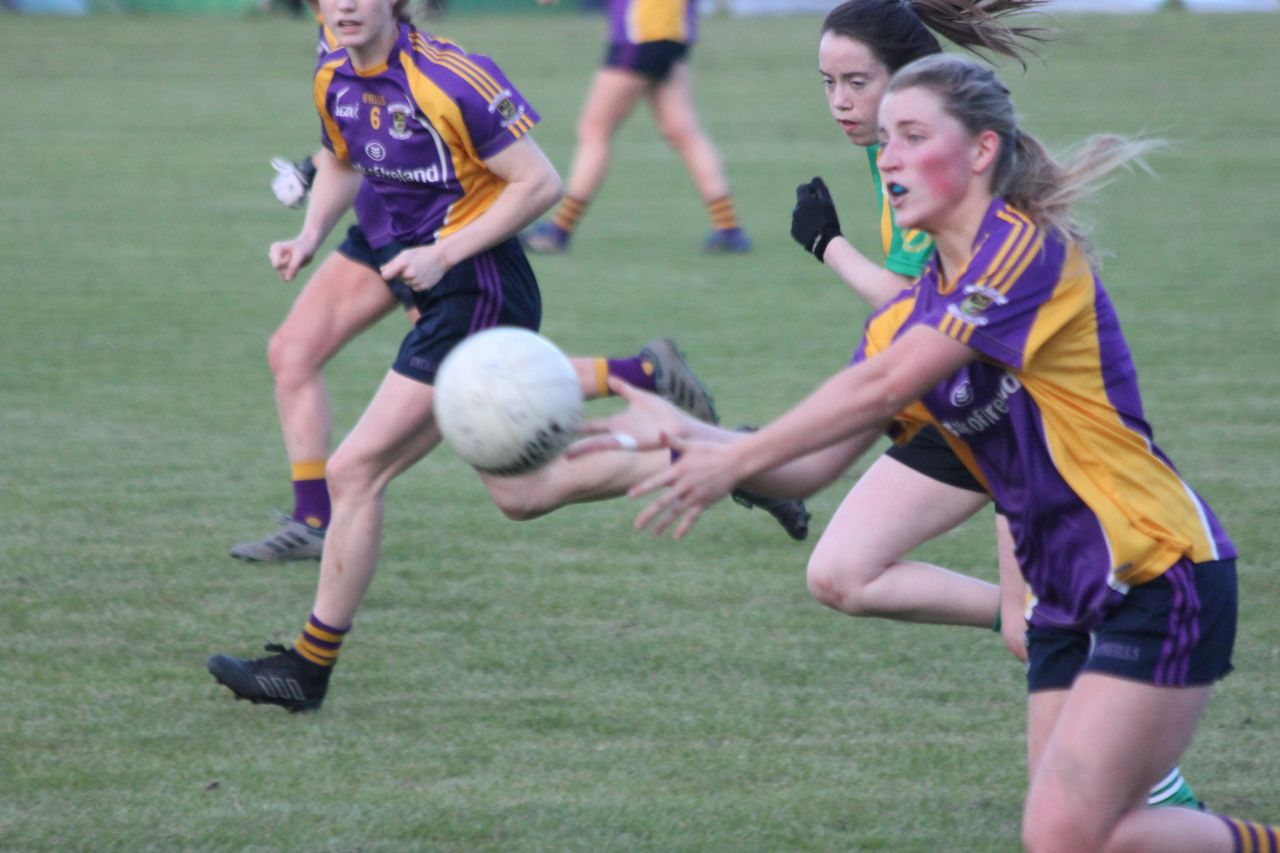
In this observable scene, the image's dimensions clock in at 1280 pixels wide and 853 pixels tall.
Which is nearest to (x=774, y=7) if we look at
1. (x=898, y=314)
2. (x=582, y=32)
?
(x=582, y=32)

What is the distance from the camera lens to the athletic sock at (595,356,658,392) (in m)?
4.45

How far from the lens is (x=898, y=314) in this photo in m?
3.33

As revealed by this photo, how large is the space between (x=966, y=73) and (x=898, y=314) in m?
0.47

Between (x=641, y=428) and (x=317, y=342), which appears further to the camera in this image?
(x=317, y=342)

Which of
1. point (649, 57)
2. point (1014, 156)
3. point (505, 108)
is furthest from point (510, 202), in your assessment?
point (649, 57)

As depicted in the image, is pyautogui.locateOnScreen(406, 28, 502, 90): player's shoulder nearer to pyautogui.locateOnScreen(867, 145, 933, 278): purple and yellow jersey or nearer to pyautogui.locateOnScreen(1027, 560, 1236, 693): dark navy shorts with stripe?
pyautogui.locateOnScreen(867, 145, 933, 278): purple and yellow jersey

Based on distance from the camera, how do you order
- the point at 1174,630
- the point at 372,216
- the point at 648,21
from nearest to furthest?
1. the point at 1174,630
2. the point at 372,216
3. the point at 648,21

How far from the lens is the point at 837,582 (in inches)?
163

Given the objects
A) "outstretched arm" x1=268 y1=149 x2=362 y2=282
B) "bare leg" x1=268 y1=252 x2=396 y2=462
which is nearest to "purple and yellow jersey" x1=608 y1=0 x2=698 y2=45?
"bare leg" x1=268 y1=252 x2=396 y2=462

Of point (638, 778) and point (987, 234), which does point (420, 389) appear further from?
point (987, 234)

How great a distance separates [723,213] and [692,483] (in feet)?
27.3

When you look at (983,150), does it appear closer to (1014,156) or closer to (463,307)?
(1014,156)

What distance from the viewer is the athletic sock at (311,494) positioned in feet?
18.9

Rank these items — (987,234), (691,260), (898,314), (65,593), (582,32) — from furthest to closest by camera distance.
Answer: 1. (582,32)
2. (691,260)
3. (65,593)
4. (898,314)
5. (987,234)
